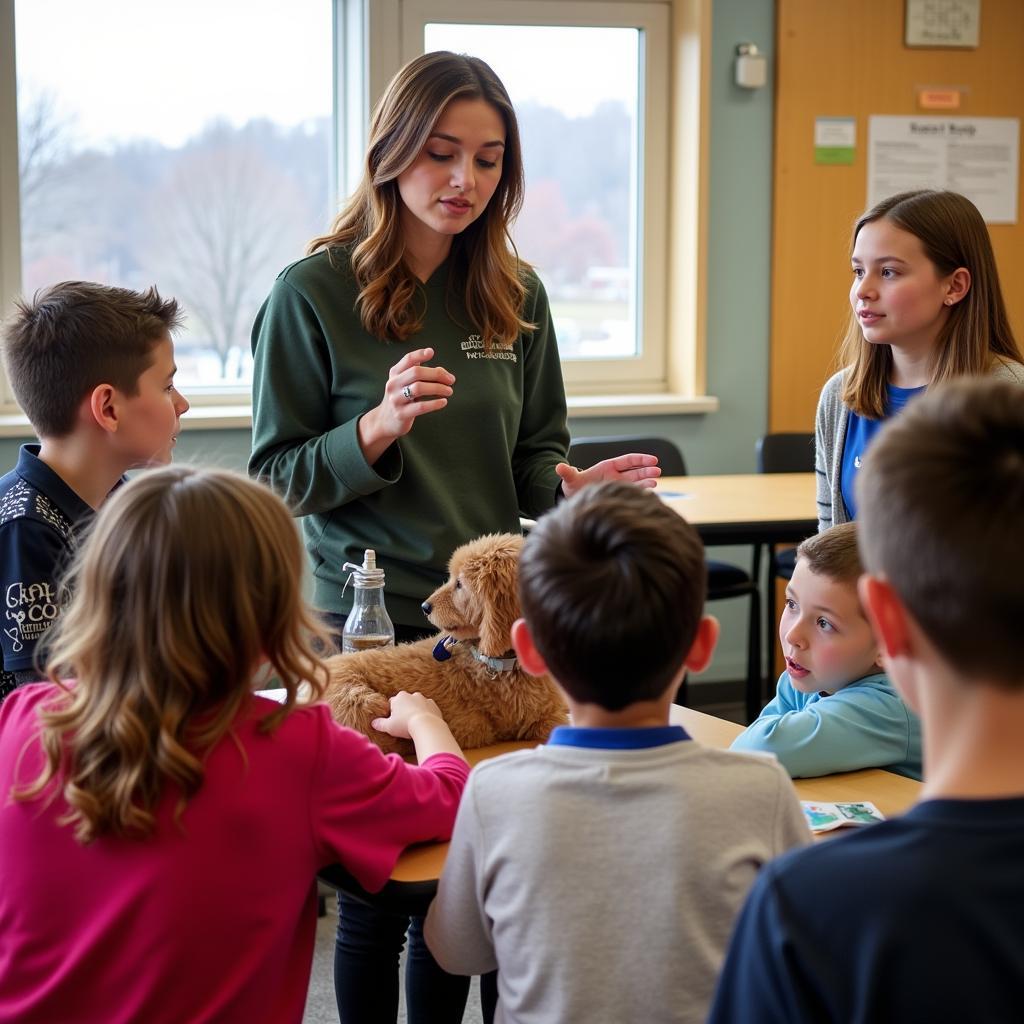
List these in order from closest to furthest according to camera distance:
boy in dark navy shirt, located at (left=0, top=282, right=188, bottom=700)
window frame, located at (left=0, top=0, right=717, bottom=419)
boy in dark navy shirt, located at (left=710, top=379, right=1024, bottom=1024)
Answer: boy in dark navy shirt, located at (left=710, top=379, right=1024, bottom=1024), boy in dark navy shirt, located at (left=0, top=282, right=188, bottom=700), window frame, located at (left=0, top=0, right=717, bottom=419)

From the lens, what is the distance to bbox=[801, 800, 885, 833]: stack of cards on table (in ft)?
5.12

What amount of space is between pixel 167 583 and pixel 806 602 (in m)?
1.02

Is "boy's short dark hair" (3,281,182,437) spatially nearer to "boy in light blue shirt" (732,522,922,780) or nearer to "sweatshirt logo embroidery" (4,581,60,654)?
"sweatshirt logo embroidery" (4,581,60,654)

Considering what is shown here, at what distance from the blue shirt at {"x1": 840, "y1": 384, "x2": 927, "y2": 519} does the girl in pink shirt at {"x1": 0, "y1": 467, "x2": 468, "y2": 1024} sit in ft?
4.84

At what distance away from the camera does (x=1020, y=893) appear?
806 mm

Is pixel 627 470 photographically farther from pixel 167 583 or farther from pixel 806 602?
pixel 167 583

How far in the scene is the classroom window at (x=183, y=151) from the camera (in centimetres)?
430

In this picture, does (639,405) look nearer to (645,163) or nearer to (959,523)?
(645,163)

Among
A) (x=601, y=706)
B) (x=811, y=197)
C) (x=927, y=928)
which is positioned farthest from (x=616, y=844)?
Answer: (x=811, y=197)

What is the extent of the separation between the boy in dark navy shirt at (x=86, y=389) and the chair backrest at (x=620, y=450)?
2082 millimetres

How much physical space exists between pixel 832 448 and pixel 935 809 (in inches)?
71.6

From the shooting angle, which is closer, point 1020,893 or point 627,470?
point 1020,893

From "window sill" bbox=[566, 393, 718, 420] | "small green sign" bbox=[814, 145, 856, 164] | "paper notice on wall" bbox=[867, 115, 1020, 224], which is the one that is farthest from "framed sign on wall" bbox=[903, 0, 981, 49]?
"window sill" bbox=[566, 393, 718, 420]

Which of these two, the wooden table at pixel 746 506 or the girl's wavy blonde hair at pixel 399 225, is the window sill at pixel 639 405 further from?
the girl's wavy blonde hair at pixel 399 225
